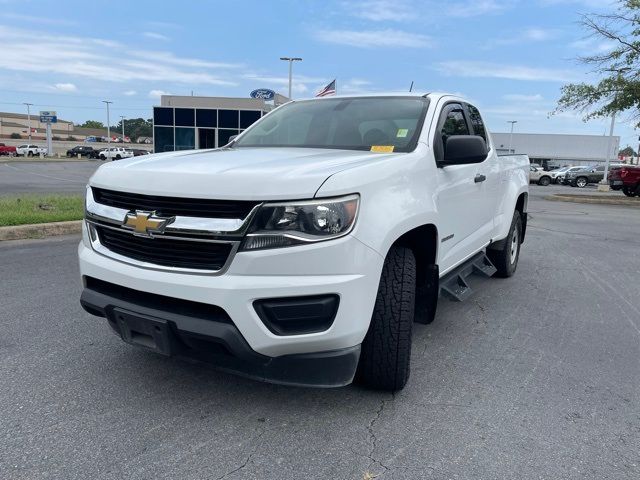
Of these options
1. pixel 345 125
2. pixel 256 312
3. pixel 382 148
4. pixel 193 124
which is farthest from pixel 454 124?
pixel 193 124

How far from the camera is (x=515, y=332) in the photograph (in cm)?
433

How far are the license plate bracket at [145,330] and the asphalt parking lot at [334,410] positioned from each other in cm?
30

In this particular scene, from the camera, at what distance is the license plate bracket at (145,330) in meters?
2.55

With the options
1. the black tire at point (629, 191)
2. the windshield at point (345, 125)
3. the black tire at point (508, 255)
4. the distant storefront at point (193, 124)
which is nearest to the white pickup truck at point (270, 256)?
the windshield at point (345, 125)

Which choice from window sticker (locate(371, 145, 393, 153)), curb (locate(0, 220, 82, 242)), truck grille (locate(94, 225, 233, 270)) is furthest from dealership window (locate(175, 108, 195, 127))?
truck grille (locate(94, 225, 233, 270))

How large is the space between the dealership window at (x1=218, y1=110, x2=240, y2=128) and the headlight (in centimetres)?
2655

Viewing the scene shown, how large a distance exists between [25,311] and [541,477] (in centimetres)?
404

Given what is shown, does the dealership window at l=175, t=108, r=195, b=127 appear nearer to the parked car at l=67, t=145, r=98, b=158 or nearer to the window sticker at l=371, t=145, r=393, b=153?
the window sticker at l=371, t=145, r=393, b=153

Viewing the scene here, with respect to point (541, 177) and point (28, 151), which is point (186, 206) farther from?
point (28, 151)

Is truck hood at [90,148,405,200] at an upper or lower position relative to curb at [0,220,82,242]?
upper

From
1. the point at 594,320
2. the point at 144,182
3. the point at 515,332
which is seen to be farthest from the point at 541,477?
the point at 594,320

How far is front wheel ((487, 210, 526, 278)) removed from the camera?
5926mm

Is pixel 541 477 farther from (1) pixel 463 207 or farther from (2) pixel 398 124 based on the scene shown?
(2) pixel 398 124

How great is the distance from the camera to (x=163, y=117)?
29391 mm
